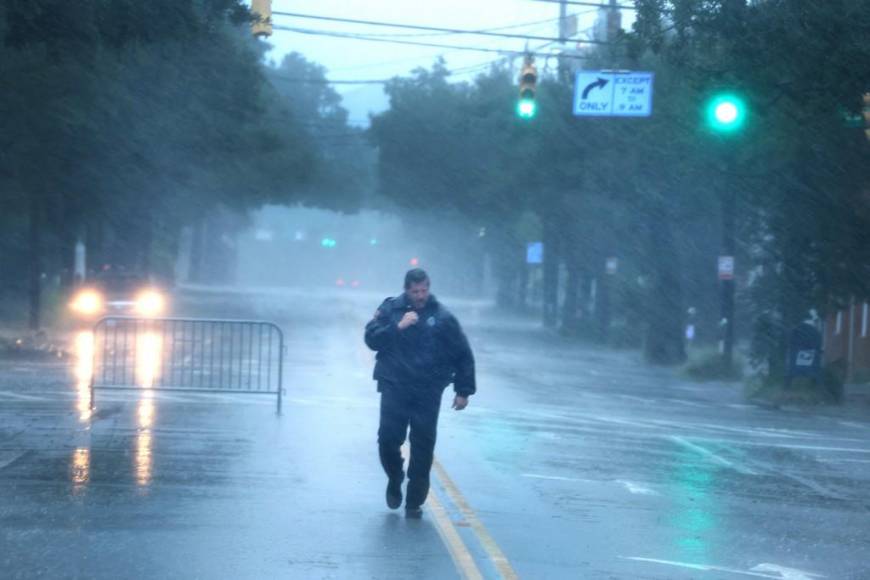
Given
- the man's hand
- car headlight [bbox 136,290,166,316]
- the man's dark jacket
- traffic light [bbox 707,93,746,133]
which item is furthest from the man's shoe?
car headlight [bbox 136,290,166,316]

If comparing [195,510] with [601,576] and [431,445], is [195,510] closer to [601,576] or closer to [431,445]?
[431,445]

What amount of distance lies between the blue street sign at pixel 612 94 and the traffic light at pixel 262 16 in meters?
6.19

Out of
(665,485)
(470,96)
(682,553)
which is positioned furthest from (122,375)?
(470,96)

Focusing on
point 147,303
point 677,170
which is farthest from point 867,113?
point 147,303

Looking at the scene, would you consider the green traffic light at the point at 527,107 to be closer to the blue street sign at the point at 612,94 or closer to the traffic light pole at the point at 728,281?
the blue street sign at the point at 612,94

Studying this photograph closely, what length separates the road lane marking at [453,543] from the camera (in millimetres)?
8633

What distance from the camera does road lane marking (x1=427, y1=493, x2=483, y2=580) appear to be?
8633 millimetres

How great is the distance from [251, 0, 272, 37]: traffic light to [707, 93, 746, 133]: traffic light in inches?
264

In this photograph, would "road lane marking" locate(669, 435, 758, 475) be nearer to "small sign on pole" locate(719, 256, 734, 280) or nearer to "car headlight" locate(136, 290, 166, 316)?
"small sign on pole" locate(719, 256, 734, 280)

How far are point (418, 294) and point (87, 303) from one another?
31.7 m

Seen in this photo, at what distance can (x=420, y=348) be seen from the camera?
33.2 ft

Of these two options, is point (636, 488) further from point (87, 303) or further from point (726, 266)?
point (87, 303)

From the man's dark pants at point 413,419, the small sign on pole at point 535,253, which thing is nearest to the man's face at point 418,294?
the man's dark pants at point 413,419

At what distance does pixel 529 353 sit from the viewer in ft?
127
